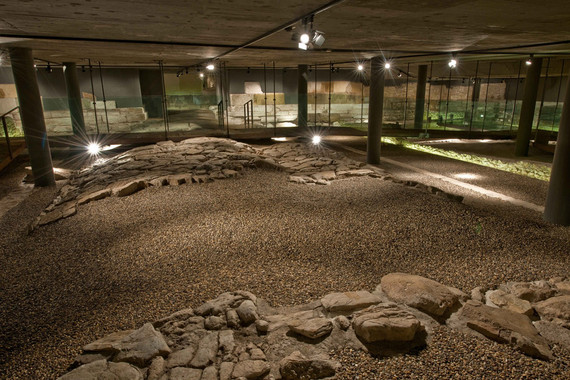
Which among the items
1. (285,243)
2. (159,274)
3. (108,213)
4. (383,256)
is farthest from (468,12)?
(108,213)

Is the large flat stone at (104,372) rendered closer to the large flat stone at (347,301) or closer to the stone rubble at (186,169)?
the large flat stone at (347,301)

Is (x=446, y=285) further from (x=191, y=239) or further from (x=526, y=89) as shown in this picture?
(x=526, y=89)

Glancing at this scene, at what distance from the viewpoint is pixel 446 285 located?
13.6ft

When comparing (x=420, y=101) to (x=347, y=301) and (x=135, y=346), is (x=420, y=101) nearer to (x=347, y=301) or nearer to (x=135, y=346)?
(x=347, y=301)

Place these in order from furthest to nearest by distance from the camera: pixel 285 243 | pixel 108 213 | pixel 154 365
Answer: pixel 108 213
pixel 285 243
pixel 154 365

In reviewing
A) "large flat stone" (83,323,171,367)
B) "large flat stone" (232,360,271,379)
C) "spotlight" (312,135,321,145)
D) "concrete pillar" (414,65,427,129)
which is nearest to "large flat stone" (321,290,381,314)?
"large flat stone" (232,360,271,379)

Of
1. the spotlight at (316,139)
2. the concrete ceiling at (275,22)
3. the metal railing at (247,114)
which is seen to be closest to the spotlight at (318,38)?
the concrete ceiling at (275,22)

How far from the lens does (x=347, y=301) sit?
12.0 ft

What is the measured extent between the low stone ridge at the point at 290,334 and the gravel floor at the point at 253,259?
7.1 inches

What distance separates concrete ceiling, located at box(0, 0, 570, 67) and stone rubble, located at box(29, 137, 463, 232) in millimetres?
3143

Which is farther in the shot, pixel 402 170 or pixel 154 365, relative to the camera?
pixel 402 170

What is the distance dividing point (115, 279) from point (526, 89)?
1516 cm

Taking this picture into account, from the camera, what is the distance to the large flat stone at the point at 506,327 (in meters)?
2.99

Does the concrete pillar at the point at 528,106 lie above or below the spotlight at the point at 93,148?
above
